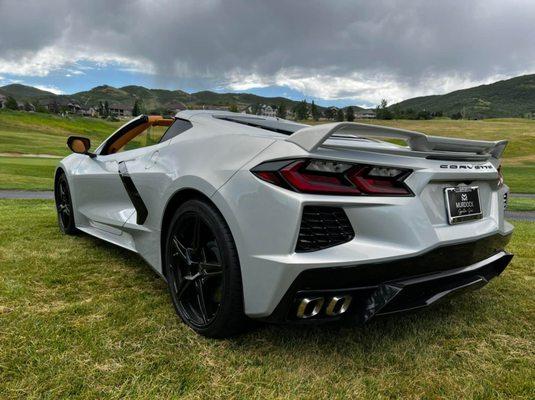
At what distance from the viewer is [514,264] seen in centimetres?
409

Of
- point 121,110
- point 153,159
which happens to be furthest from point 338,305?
point 121,110

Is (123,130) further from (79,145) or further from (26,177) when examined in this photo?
(26,177)

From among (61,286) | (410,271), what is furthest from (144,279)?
(410,271)

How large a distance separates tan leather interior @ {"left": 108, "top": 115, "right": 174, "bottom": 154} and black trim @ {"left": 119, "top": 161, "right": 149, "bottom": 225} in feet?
1.42

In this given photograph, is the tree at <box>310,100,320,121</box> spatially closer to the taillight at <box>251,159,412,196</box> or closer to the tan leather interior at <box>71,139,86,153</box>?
the tan leather interior at <box>71,139,86,153</box>

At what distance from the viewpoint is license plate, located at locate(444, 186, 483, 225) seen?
7.39 feet

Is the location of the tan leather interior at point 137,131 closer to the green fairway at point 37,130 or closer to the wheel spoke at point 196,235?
the wheel spoke at point 196,235

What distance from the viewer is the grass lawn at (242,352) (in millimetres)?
1954

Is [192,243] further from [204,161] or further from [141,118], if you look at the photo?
[141,118]

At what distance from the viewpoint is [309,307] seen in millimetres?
1993

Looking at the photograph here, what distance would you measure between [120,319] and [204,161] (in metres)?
1.08

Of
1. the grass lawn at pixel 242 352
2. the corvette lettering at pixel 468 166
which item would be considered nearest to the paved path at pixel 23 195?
the grass lawn at pixel 242 352

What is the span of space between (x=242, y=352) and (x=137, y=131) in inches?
92.0

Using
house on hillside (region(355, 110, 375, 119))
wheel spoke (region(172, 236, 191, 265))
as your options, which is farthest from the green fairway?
house on hillside (region(355, 110, 375, 119))
